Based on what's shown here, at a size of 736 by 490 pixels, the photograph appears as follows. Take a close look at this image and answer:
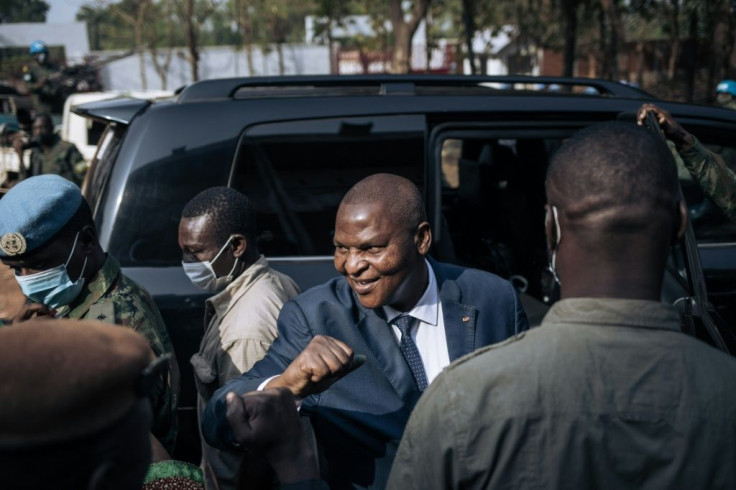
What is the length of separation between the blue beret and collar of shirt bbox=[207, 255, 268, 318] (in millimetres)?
623

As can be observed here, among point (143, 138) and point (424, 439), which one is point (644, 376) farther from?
point (143, 138)

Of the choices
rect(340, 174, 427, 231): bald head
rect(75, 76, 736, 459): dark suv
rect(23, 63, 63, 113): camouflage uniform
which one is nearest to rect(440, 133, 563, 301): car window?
rect(75, 76, 736, 459): dark suv

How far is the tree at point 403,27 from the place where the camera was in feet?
45.5

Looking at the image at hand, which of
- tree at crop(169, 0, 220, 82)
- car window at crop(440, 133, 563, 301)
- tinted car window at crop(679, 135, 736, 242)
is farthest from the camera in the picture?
tree at crop(169, 0, 220, 82)

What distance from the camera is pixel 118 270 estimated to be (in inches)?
101

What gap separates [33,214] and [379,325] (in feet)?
3.58

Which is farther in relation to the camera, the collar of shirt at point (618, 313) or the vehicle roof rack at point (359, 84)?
the vehicle roof rack at point (359, 84)

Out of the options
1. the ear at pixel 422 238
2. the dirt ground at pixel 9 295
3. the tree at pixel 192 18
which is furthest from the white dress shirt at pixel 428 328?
the tree at pixel 192 18

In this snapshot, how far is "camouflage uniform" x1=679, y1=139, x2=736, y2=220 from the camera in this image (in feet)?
9.53

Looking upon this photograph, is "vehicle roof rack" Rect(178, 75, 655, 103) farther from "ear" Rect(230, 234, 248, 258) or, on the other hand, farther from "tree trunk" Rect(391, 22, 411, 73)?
"tree trunk" Rect(391, 22, 411, 73)

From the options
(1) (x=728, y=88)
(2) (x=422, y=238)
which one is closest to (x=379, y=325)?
(2) (x=422, y=238)

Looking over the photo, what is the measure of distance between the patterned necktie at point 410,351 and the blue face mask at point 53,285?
103cm

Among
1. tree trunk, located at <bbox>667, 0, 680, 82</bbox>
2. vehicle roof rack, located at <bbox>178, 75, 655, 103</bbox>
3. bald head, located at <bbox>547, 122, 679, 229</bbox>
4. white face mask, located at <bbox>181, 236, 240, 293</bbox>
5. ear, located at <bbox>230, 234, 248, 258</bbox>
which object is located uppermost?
tree trunk, located at <bbox>667, 0, 680, 82</bbox>

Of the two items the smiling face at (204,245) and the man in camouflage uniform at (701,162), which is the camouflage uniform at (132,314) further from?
the man in camouflage uniform at (701,162)
